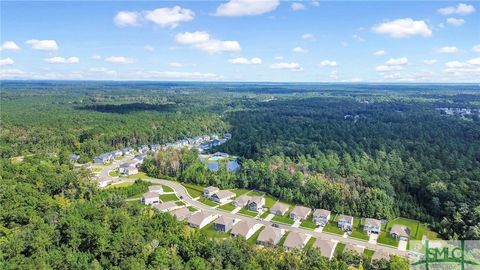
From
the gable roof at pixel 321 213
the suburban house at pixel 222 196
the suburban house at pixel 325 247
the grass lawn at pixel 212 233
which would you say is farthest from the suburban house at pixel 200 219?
the suburban house at pixel 325 247

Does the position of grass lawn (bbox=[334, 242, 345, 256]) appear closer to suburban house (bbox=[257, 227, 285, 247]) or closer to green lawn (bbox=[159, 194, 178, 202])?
suburban house (bbox=[257, 227, 285, 247])

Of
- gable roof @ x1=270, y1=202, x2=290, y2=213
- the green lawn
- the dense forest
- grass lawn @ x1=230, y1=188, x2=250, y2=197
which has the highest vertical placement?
the dense forest

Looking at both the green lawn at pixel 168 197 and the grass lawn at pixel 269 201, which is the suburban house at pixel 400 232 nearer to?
the grass lawn at pixel 269 201

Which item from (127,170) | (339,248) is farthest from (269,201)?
(127,170)

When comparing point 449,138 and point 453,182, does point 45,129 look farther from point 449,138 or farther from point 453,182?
point 449,138

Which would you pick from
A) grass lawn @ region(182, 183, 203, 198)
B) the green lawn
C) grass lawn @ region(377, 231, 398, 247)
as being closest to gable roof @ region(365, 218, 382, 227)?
grass lawn @ region(377, 231, 398, 247)

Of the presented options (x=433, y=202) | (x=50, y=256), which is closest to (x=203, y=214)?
(x=50, y=256)

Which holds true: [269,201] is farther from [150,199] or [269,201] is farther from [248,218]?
[150,199]
